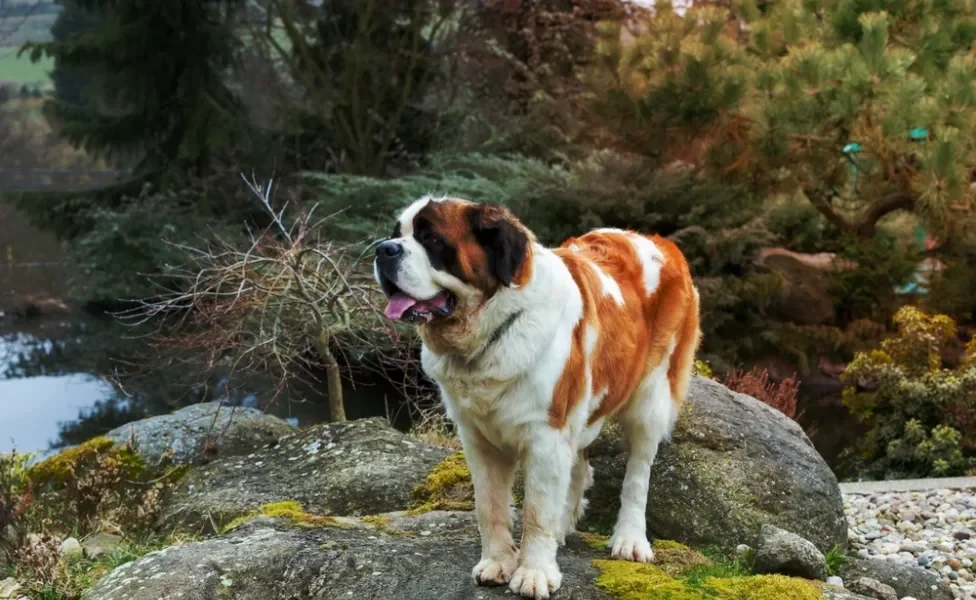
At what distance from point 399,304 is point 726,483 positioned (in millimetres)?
2454

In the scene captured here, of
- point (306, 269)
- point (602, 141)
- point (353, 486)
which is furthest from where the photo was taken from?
point (602, 141)

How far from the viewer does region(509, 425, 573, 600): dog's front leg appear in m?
3.62

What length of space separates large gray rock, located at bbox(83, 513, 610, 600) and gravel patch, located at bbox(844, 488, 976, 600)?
2.71 m

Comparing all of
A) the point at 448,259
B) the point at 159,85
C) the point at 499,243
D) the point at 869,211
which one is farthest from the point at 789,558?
the point at 159,85

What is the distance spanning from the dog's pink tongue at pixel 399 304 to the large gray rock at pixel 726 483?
2185 millimetres

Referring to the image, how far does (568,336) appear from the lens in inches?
146

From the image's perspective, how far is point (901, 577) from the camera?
16.1ft

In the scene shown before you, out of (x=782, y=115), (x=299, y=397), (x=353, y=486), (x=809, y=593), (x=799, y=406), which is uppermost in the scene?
(x=782, y=115)

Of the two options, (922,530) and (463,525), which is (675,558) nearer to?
(463,525)

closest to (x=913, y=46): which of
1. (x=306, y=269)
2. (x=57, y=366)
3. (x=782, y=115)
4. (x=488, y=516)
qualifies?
(x=782, y=115)

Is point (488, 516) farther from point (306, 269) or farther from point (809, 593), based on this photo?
point (306, 269)

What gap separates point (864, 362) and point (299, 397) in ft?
24.4

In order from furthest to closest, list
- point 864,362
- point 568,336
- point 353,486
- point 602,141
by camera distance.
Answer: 1. point 602,141
2. point 864,362
3. point 353,486
4. point 568,336

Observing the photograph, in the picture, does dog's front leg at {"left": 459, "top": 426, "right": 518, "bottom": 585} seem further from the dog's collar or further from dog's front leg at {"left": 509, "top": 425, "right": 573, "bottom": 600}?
the dog's collar
